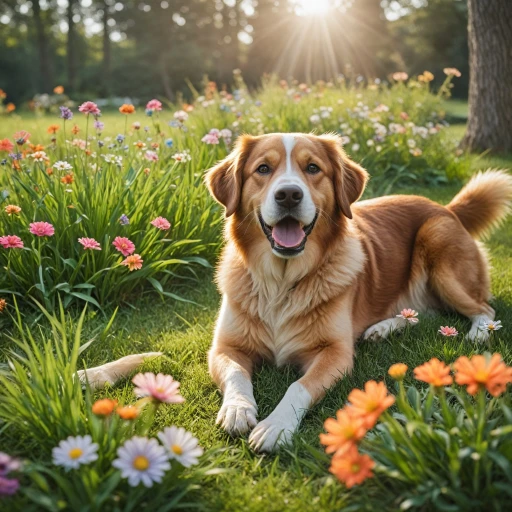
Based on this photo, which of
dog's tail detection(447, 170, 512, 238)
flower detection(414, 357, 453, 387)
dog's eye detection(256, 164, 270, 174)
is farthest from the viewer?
dog's tail detection(447, 170, 512, 238)

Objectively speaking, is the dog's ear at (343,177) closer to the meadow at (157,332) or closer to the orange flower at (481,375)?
the meadow at (157,332)

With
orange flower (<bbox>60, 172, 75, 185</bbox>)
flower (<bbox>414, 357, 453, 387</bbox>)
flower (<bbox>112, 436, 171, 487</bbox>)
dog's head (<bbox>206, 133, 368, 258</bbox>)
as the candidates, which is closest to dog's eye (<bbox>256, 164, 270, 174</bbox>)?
dog's head (<bbox>206, 133, 368, 258</bbox>)

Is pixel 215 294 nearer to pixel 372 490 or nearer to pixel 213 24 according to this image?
pixel 372 490

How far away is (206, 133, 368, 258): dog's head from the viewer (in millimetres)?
2980

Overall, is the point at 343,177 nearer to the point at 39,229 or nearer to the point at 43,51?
the point at 39,229

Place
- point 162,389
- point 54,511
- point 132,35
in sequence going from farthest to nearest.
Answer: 1. point 132,35
2. point 162,389
3. point 54,511

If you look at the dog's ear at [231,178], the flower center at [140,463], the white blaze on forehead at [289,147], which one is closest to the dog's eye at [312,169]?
the white blaze on forehead at [289,147]

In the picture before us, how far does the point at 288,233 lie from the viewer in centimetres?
310

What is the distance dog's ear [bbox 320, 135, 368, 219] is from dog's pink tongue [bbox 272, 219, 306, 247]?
35 cm

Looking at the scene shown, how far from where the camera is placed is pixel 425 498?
5.77ft

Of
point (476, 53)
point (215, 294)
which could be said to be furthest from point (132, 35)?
point (215, 294)

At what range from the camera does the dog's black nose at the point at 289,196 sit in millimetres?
2898

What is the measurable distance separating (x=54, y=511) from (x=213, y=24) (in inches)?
1515

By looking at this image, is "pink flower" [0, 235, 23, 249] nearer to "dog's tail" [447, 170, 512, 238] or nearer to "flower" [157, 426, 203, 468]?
"flower" [157, 426, 203, 468]
